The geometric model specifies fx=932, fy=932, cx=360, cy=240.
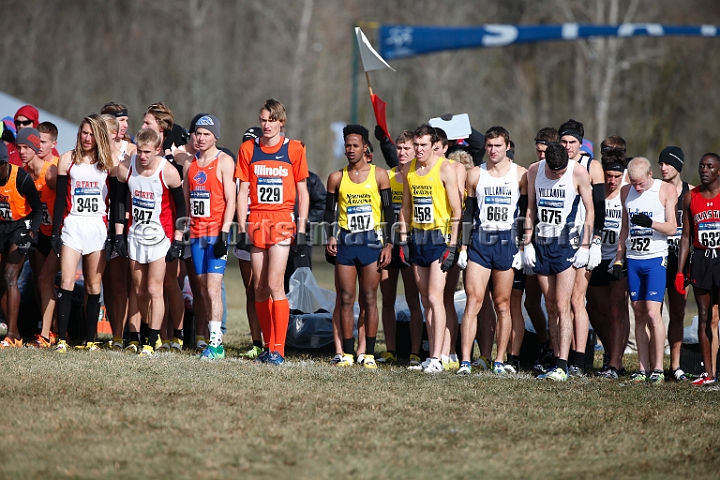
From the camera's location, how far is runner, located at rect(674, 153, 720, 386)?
8.26 m

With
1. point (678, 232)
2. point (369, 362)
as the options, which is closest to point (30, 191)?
point (369, 362)

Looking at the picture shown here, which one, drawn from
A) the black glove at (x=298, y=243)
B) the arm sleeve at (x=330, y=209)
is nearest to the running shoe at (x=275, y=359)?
the black glove at (x=298, y=243)

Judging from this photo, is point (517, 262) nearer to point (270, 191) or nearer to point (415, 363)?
point (415, 363)

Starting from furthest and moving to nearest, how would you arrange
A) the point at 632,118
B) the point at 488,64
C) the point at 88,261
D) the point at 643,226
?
the point at 488,64 < the point at 632,118 < the point at 88,261 < the point at 643,226

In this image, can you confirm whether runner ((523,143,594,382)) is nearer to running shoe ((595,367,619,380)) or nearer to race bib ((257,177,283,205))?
running shoe ((595,367,619,380))

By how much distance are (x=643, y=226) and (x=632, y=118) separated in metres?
32.7

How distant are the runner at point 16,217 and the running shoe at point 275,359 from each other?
2.62 m

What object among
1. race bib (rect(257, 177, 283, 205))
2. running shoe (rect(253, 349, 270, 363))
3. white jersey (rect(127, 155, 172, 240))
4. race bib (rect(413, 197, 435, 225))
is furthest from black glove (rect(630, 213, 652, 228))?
white jersey (rect(127, 155, 172, 240))

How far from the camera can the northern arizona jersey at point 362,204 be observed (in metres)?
8.83

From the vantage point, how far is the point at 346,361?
8.85m

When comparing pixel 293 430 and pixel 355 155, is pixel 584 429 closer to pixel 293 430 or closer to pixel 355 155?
pixel 293 430

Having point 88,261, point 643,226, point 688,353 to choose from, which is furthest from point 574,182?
point 88,261

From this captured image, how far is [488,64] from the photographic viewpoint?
42375 millimetres

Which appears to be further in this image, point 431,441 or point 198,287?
point 198,287
